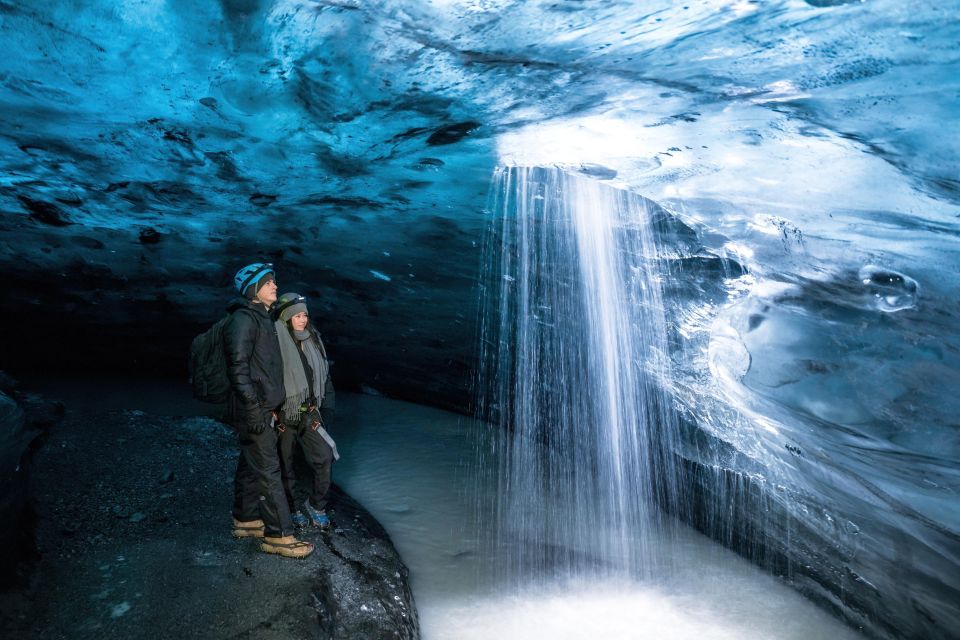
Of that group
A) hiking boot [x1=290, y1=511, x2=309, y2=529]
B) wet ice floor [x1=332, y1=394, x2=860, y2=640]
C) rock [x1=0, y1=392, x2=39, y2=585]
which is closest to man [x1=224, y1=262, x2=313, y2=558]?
hiking boot [x1=290, y1=511, x2=309, y2=529]

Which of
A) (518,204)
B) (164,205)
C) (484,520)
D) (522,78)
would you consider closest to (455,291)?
(518,204)

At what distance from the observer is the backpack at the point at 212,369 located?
3.87m

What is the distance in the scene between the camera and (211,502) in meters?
5.04

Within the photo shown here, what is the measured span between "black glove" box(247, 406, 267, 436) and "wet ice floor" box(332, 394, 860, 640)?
232 centimetres

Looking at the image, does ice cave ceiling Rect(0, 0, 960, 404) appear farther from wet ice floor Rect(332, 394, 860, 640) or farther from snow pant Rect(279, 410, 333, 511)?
wet ice floor Rect(332, 394, 860, 640)

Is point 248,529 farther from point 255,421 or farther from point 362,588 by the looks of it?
point 255,421

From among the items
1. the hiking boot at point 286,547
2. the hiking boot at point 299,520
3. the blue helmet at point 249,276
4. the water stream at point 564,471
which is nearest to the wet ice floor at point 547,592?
the water stream at point 564,471

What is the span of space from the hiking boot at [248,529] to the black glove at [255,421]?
3.49 feet

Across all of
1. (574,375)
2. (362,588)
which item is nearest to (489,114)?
(362,588)

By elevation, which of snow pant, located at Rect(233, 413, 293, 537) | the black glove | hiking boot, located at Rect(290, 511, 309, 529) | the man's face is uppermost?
the man's face

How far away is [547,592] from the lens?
17.2 feet

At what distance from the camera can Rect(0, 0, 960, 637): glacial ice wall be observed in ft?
9.62

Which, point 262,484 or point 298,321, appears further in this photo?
point 298,321

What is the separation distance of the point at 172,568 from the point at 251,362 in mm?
1712
